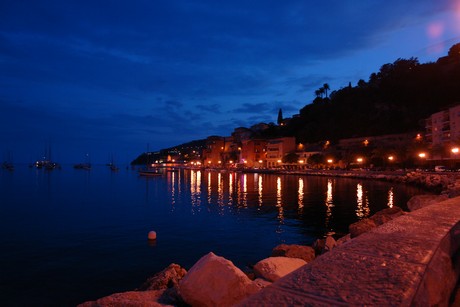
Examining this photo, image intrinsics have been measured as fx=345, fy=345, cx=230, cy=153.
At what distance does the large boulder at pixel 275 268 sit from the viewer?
8.45m

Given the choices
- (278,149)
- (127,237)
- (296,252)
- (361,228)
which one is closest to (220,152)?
(278,149)

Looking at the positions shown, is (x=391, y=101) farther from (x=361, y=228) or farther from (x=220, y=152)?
(x=361, y=228)

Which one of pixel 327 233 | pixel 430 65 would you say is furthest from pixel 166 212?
pixel 430 65

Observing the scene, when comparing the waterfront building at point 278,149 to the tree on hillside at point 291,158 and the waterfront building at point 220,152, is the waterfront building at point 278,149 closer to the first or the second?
the tree on hillside at point 291,158

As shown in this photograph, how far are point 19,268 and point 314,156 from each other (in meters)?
94.8

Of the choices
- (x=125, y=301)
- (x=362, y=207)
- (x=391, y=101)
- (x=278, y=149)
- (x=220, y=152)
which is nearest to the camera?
(x=125, y=301)

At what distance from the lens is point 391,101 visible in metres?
105

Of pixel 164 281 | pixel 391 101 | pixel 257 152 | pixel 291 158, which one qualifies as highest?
pixel 391 101

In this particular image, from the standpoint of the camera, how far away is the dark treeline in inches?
3848

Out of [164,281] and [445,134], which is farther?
[445,134]

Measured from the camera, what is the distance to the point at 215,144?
17600cm

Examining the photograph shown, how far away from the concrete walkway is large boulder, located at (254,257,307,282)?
2.90 m

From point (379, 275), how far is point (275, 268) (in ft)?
15.8

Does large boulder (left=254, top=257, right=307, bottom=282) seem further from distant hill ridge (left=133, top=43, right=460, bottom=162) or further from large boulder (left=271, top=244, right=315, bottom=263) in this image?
distant hill ridge (left=133, top=43, right=460, bottom=162)
